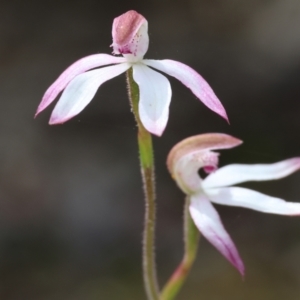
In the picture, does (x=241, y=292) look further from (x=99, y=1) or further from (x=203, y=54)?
(x=99, y=1)

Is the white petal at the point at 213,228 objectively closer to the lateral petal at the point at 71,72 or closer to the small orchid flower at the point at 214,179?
the small orchid flower at the point at 214,179

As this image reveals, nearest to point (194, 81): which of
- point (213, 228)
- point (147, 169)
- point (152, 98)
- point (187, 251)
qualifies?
point (152, 98)

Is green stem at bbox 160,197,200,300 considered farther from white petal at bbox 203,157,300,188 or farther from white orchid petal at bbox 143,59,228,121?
white orchid petal at bbox 143,59,228,121

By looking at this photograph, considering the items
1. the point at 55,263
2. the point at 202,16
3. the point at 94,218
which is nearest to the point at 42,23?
the point at 202,16

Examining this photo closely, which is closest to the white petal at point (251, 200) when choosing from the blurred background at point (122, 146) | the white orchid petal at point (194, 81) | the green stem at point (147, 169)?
the green stem at point (147, 169)

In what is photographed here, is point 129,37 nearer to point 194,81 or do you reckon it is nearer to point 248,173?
point 194,81
